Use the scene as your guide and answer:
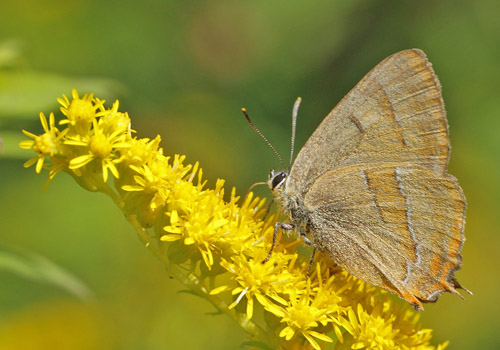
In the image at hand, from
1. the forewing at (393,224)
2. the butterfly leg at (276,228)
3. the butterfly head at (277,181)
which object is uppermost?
the butterfly head at (277,181)

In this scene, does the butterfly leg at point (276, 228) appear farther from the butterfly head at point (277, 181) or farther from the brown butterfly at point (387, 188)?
the butterfly head at point (277, 181)

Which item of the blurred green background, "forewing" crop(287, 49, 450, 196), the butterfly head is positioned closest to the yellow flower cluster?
the butterfly head

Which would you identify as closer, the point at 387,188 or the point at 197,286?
the point at 197,286

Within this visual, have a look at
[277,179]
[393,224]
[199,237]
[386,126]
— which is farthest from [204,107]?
[199,237]

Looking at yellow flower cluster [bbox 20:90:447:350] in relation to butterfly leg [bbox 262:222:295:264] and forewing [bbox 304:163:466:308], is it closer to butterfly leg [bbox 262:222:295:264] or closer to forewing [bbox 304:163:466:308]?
butterfly leg [bbox 262:222:295:264]

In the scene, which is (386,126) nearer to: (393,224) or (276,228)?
(393,224)

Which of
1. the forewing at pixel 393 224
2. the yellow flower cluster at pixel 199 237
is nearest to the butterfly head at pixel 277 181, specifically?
the forewing at pixel 393 224
